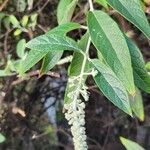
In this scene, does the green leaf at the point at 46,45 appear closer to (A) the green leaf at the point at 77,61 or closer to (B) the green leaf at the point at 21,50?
(A) the green leaf at the point at 77,61

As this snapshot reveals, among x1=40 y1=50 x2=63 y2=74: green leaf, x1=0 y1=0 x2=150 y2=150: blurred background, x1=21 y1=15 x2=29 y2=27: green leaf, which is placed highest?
x1=40 y1=50 x2=63 y2=74: green leaf

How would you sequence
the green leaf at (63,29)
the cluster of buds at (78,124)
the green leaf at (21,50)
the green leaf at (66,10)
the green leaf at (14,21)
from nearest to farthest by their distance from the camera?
the cluster of buds at (78,124) < the green leaf at (63,29) < the green leaf at (66,10) < the green leaf at (21,50) < the green leaf at (14,21)

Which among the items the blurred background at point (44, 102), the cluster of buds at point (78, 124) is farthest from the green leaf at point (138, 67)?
the blurred background at point (44, 102)

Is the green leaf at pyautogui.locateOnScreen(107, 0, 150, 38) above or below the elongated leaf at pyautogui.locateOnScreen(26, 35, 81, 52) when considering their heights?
above

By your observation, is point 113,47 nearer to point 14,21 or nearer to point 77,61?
point 77,61

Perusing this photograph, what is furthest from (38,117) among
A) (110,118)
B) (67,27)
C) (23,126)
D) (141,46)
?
(67,27)

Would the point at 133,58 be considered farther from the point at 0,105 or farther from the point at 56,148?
the point at 56,148

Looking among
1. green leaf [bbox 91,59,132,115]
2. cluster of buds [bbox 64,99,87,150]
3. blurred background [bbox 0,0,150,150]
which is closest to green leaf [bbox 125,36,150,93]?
green leaf [bbox 91,59,132,115]

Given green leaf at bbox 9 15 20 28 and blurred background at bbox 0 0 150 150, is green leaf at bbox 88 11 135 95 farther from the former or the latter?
green leaf at bbox 9 15 20 28
